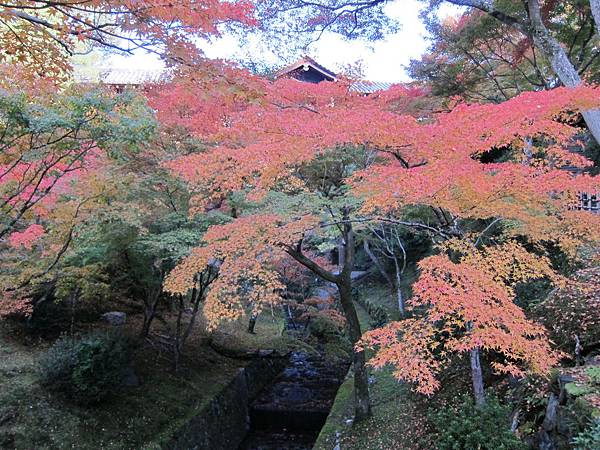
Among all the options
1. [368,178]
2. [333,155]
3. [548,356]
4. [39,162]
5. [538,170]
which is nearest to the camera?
[548,356]

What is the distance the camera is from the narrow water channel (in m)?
11.3

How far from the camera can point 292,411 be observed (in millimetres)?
12211

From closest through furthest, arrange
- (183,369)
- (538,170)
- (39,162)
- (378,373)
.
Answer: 1. (538,170)
2. (39,162)
3. (183,369)
4. (378,373)

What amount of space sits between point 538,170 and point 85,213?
26.5ft

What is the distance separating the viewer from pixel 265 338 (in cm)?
1628

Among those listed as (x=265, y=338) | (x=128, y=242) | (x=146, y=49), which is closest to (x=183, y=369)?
(x=128, y=242)

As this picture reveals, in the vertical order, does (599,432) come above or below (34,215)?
below

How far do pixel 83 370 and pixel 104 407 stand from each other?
3.26 feet

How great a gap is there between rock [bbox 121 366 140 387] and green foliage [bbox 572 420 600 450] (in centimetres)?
878

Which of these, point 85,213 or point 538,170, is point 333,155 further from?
point 85,213

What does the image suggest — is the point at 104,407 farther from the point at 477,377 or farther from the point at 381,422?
the point at 477,377

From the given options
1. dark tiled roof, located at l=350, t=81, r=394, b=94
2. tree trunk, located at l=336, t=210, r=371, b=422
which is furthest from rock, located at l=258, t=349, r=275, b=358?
dark tiled roof, located at l=350, t=81, r=394, b=94

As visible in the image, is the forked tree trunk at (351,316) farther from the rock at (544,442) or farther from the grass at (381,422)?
the rock at (544,442)

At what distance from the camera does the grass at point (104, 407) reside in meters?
7.45
